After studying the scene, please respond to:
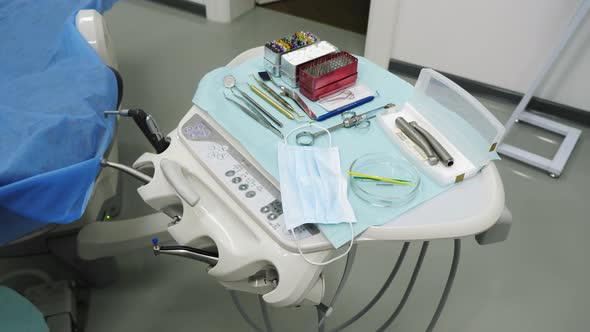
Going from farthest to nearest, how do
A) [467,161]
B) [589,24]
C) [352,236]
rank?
[589,24], [467,161], [352,236]

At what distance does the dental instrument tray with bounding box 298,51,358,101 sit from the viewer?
95 cm

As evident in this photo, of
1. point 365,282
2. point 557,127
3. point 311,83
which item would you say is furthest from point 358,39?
point 311,83

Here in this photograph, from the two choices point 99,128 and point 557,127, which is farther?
point 557,127

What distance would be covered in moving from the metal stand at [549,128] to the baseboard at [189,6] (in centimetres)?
194

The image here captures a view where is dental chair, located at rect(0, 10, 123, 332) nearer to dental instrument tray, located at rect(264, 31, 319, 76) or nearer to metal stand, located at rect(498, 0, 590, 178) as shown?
dental instrument tray, located at rect(264, 31, 319, 76)

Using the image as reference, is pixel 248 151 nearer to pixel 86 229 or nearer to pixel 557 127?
pixel 86 229

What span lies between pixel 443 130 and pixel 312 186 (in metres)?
0.29

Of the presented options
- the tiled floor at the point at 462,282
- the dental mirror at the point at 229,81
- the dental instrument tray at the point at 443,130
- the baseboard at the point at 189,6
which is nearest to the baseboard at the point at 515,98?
the tiled floor at the point at 462,282

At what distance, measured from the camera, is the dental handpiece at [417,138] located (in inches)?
32.8

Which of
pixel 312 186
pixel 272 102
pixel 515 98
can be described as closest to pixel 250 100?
pixel 272 102

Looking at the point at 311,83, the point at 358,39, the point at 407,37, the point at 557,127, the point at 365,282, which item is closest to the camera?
the point at 311,83

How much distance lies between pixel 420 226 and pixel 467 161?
18 cm

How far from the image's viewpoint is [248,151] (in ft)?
2.84

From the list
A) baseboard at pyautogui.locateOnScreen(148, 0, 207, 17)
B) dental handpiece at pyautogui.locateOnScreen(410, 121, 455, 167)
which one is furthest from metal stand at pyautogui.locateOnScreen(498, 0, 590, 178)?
baseboard at pyautogui.locateOnScreen(148, 0, 207, 17)
